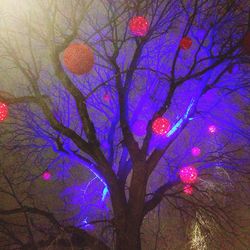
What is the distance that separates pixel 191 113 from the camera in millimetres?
6930

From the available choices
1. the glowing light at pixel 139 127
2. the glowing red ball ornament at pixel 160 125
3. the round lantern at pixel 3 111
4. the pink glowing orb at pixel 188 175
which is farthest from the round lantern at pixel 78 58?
the pink glowing orb at pixel 188 175

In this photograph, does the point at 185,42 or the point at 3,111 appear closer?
the point at 3,111

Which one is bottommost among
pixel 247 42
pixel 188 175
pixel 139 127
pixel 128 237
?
pixel 128 237

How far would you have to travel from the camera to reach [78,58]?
6.82 metres

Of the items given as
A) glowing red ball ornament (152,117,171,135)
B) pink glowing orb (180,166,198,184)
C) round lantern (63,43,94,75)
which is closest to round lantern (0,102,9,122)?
round lantern (63,43,94,75)

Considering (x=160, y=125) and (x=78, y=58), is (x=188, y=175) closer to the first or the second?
(x=160, y=125)

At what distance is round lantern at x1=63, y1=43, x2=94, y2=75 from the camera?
20.9 feet

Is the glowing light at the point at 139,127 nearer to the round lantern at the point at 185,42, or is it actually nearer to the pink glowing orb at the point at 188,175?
the pink glowing orb at the point at 188,175

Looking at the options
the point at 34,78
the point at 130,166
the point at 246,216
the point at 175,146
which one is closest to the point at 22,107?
the point at 34,78

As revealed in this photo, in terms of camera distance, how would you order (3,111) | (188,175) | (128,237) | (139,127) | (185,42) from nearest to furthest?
1. (3,111)
2. (128,237)
3. (185,42)
4. (188,175)
5. (139,127)

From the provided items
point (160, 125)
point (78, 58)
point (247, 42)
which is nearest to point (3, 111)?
point (78, 58)

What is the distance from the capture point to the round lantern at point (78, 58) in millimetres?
6376

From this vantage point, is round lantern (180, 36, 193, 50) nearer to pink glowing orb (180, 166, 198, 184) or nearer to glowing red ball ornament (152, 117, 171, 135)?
glowing red ball ornament (152, 117, 171, 135)

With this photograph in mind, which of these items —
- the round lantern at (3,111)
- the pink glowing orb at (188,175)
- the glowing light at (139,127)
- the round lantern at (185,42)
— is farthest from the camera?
the glowing light at (139,127)
